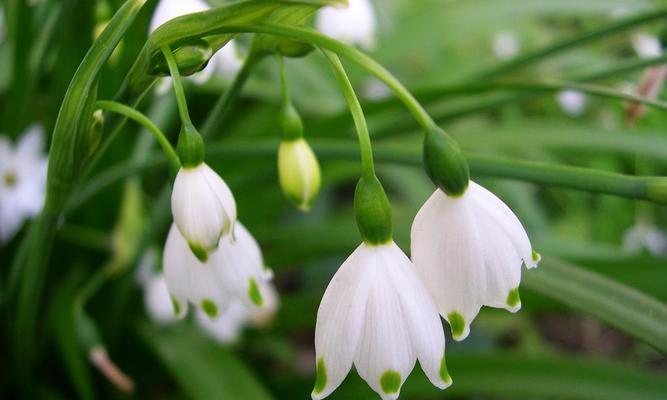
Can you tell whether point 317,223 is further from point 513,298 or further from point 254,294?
point 513,298

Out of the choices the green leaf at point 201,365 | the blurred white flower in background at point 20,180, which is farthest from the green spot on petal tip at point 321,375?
the blurred white flower in background at point 20,180

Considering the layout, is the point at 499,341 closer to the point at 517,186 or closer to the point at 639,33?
the point at 517,186

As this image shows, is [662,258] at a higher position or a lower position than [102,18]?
lower

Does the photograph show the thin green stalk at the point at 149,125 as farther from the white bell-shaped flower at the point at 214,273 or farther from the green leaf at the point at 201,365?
the green leaf at the point at 201,365

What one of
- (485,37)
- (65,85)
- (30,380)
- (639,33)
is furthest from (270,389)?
(485,37)

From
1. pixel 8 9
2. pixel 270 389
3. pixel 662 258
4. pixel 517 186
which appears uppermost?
pixel 8 9

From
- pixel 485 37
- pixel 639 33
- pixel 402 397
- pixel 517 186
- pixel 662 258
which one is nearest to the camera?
pixel 662 258
